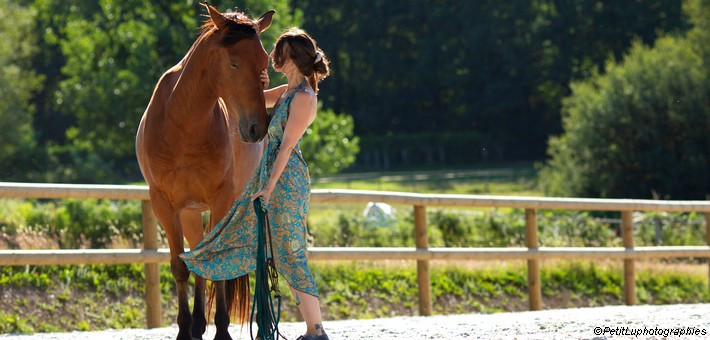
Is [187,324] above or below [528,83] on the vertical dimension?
below

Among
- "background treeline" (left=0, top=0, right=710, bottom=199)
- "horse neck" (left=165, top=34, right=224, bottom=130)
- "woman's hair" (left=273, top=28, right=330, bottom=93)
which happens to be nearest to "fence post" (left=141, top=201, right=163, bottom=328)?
"horse neck" (left=165, top=34, right=224, bottom=130)

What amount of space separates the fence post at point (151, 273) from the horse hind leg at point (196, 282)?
146 centimetres

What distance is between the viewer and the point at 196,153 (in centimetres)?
613

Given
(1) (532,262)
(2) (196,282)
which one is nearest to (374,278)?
(1) (532,262)

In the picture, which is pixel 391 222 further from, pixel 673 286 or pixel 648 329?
pixel 648 329

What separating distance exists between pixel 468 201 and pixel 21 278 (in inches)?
179

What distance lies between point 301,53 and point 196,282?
1827 mm

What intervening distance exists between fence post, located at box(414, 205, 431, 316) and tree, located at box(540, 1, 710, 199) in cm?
2041

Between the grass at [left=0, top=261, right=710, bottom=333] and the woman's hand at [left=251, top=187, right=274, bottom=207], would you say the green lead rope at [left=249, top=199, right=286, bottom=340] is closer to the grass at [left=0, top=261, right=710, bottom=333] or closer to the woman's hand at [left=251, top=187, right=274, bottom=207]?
the woman's hand at [left=251, top=187, right=274, bottom=207]

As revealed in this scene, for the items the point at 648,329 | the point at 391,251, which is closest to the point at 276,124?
the point at 648,329

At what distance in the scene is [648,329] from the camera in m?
6.09

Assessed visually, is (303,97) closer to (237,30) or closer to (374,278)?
(237,30)

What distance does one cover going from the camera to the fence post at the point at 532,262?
9828 mm

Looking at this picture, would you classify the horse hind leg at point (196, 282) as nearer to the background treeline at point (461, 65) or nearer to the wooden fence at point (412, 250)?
the wooden fence at point (412, 250)
